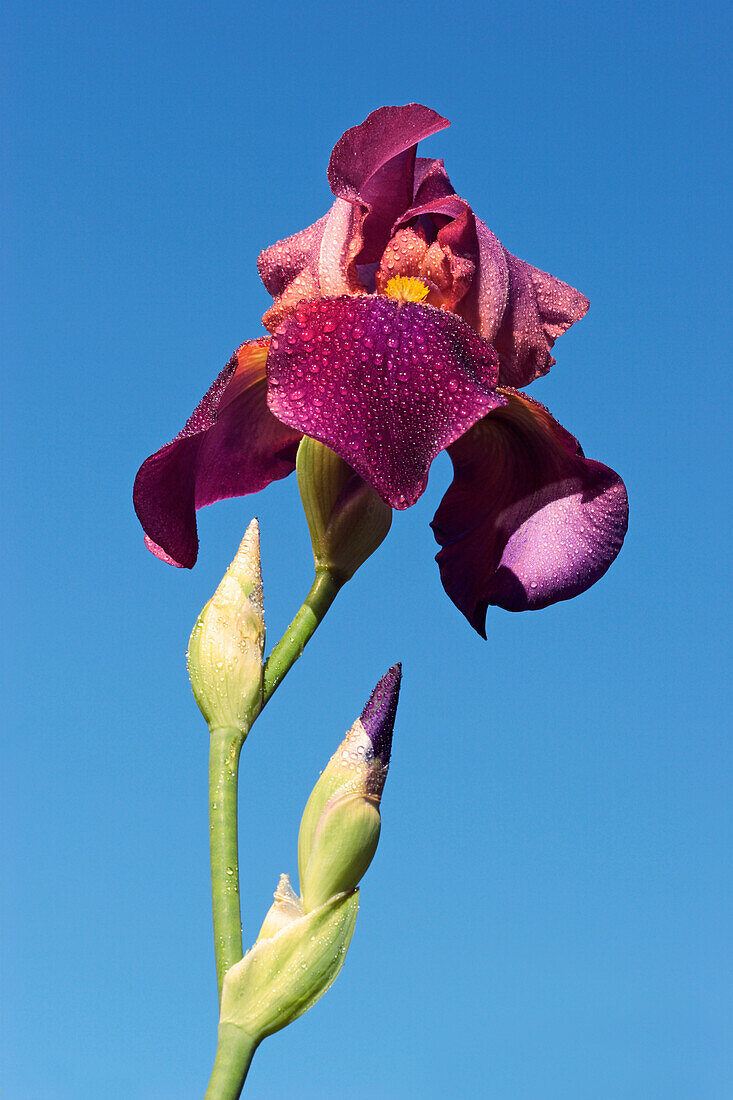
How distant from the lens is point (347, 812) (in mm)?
1257

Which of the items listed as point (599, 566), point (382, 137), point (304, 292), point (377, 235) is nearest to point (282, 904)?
point (599, 566)

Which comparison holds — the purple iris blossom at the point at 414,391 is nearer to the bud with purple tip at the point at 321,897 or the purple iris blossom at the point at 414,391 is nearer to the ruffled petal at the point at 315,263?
the ruffled petal at the point at 315,263

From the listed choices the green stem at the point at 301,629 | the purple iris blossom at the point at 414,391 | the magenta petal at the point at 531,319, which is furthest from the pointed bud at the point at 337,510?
the magenta petal at the point at 531,319

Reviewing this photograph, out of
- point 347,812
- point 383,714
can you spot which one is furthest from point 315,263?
point 347,812

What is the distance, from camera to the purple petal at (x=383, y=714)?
1.31 metres

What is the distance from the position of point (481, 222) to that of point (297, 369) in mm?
384

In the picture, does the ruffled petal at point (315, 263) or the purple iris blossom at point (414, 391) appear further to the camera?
the ruffled petal at point (315, 263)

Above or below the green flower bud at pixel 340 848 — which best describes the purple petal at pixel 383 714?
above

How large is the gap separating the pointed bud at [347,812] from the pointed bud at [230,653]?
0.43ft

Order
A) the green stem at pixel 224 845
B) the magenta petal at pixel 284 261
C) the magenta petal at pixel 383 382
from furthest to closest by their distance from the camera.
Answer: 1. the magenta petal at pixel 284 261
2. the green stem at pixel 224 845
3. the magenta petal at pixel 383 382

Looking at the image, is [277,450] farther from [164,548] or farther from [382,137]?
[382,137]

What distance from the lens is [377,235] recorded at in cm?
138

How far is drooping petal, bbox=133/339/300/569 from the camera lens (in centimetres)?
136

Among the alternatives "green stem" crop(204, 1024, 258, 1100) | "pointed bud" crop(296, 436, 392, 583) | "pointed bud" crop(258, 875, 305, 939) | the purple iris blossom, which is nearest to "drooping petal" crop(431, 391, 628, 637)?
the purple iris blossom
